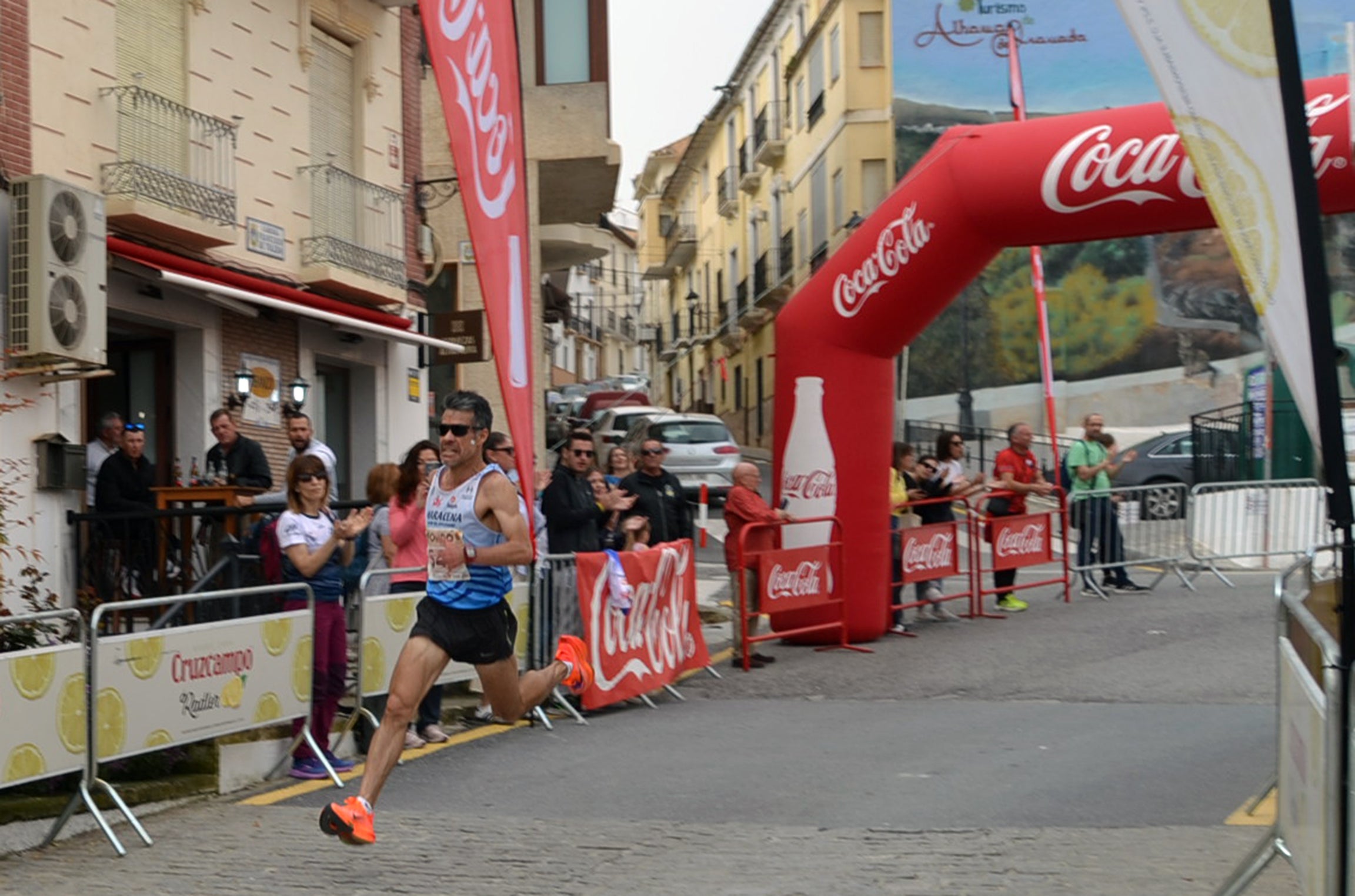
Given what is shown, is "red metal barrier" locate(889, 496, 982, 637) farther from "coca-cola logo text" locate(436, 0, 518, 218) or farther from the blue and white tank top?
the blue and white tank top

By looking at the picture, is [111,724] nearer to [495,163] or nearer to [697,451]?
[495,163]

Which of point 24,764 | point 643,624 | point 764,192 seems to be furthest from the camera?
point 764,192

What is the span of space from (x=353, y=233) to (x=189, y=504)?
5557mm

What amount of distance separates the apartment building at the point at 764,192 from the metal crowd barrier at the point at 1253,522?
13.6 metres

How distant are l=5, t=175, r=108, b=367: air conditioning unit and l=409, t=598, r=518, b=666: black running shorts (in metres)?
6.13

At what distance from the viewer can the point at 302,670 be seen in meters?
9.02

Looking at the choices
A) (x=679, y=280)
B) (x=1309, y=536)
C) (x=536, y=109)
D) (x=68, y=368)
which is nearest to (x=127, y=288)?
(x=68, y=368)

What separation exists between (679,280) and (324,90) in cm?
5784

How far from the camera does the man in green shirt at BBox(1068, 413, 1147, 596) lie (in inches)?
701

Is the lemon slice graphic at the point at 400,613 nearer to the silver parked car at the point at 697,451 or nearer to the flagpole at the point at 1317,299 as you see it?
the flagpole at the point at 1317,299

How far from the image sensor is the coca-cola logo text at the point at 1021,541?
16875mm

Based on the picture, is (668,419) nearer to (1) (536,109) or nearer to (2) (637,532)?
(1) (536,109)

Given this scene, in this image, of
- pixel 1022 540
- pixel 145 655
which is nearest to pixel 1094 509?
pixel 1022 540

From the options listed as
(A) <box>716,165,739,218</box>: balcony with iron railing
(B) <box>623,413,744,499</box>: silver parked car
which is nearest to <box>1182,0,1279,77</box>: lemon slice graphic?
(B) <box>623,413,744,499</box>: silver parked car
